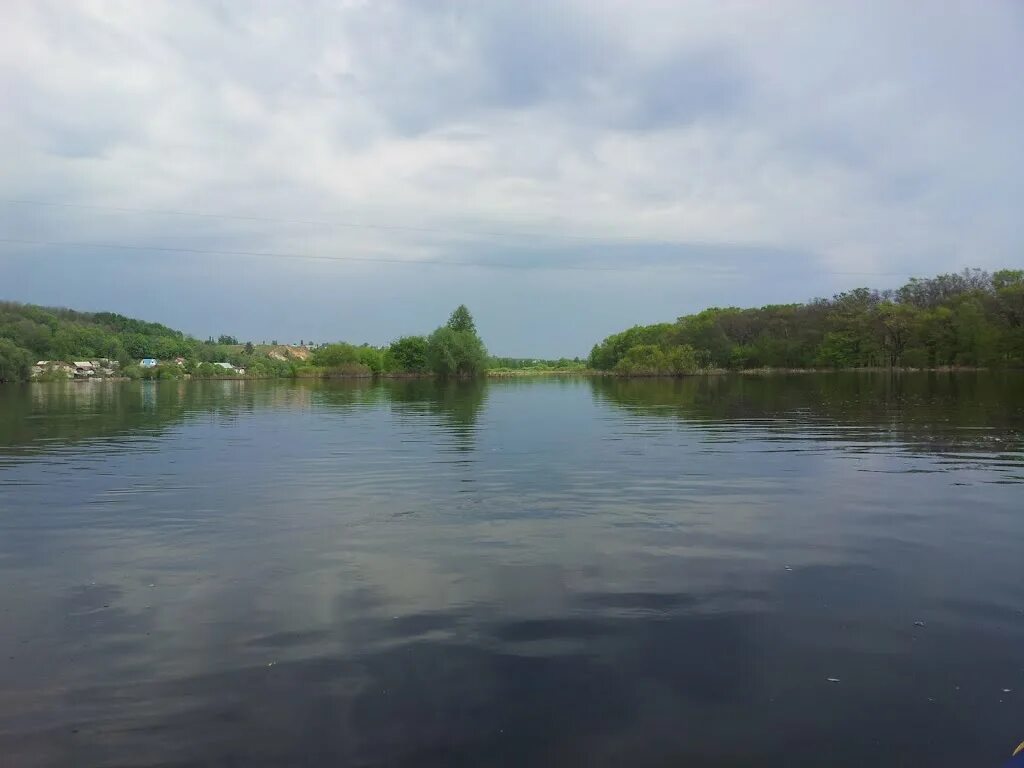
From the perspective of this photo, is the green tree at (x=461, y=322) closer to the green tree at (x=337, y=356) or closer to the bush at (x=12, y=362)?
the green tree at (x=337, y=356)

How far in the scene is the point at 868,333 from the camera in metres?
140

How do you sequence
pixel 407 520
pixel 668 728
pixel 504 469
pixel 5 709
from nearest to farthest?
pixel 668 728 → pixel 5 709 → pixel 407 520 → pixel 504 469

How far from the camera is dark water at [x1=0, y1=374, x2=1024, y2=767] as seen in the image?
638cm

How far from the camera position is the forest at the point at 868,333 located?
120062 mm

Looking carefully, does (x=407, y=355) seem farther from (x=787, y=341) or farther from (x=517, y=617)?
(x=517, y=617)

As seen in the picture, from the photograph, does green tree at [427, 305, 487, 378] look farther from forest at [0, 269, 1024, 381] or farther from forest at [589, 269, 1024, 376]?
forest at [589, 269, 1024, 376]

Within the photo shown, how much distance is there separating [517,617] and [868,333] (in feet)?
490

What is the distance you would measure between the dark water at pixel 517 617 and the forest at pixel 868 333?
120 metres

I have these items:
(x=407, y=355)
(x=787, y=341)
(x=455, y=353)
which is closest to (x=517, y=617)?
(x=455, y=353)

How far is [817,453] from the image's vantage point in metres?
23.8

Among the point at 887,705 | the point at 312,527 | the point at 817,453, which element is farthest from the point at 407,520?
the point at 817,453

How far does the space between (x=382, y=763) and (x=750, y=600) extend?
5.69 m

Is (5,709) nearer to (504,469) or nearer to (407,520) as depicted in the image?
(407,520)

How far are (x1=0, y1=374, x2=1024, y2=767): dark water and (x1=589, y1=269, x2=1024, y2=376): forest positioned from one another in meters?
120
